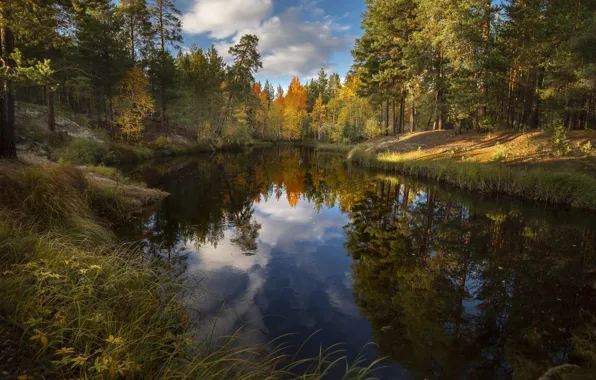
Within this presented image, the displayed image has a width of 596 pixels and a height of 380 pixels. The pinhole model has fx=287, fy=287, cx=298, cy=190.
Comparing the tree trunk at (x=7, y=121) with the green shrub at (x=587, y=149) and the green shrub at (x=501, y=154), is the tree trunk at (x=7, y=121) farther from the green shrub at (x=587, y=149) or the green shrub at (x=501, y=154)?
the green shrub at (x=587, y=149)

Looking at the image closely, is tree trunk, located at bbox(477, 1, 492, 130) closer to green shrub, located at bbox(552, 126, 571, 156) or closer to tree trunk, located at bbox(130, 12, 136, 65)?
green shrub, located at bbox(552, 126, 571, 156)

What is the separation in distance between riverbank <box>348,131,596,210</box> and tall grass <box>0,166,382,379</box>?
15400mm

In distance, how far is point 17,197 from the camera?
706cm

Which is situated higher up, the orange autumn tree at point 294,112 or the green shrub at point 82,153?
the orange autumn tree at point 294,112

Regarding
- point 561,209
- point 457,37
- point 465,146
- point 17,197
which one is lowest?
point 561,209

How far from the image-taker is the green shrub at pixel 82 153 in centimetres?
1894

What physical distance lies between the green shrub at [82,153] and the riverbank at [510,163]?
24.0 meters

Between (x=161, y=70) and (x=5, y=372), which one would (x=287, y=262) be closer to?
(x=5, y=372)

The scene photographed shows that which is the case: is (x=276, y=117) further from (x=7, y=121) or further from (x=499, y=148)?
(x=7, y=121)

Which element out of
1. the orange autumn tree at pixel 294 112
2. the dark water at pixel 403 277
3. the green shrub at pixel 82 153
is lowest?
the dark water at pixel 403 277

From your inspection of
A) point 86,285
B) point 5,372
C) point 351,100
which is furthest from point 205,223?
point 351,100

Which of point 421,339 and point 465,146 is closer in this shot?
point 421,339

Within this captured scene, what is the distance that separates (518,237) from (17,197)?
15.2m

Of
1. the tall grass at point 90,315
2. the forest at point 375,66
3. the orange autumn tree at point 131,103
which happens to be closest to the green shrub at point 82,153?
the forest at point 375,66
